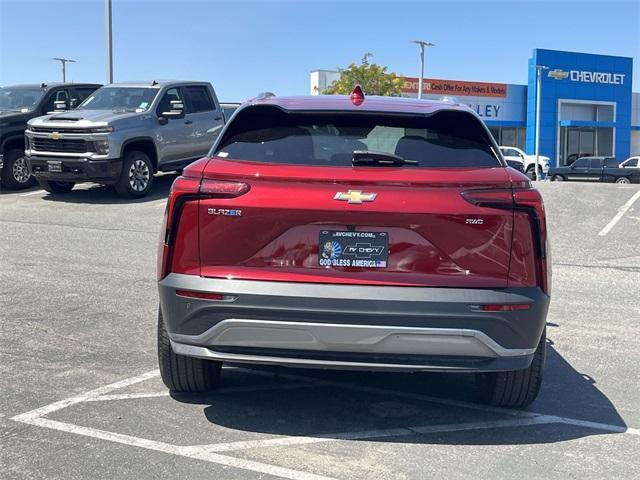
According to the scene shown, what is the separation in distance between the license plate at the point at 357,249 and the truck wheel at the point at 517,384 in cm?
117

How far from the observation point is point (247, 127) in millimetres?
4430

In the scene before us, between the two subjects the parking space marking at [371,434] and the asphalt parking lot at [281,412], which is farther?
the parking space marking at [371,434]

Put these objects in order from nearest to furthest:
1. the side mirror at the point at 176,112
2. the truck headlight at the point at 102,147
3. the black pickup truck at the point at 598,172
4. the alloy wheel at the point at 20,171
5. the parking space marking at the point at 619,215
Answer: the parking space marking at the point at 619,215 → the truck headlight at the point at 102,147 → the side mirror at the point at 176,112 → the alloy wheel at the point at 20,171 → the black pickup truck at the point at 598,172

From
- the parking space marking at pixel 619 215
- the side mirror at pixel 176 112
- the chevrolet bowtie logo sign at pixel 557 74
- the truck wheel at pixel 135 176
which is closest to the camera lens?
the parking space marking at pixel 619 215

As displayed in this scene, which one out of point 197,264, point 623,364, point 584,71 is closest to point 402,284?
point 197,264

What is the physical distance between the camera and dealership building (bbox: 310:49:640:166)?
4981 cm

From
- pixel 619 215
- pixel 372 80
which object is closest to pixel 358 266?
pixel 619 215

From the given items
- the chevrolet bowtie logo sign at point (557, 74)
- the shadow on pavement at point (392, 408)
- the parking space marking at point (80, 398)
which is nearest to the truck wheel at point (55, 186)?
the parking space marking at point (80, 398)

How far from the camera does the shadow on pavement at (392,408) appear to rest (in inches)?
165

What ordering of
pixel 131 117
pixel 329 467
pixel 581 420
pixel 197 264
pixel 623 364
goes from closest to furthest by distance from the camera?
pixel 329 467 → pixel 197 264 → pixel 581 420 → pixel 623 364 → pixel 131 117

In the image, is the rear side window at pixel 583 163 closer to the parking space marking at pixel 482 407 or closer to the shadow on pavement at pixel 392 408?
the shadow on pavement at pixel 392 408

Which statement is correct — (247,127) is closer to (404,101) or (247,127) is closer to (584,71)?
(404,101)

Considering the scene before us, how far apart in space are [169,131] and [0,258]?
6.23m

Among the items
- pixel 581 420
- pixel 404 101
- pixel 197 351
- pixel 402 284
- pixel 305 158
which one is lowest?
pixel 581 420
